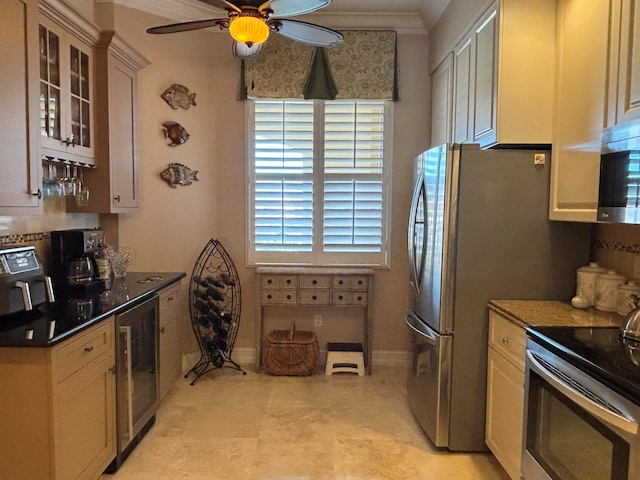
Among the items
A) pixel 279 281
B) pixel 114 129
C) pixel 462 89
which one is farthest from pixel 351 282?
pixel 114 129

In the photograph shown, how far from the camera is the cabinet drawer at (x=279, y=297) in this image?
3.97 metres

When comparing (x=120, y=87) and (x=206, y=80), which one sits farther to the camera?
(x=206, y=80)

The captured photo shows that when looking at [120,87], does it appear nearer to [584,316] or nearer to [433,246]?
[433,246]

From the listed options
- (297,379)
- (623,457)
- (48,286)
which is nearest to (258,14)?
(48,286)

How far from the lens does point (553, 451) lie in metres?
1.81

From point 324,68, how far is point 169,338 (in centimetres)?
253

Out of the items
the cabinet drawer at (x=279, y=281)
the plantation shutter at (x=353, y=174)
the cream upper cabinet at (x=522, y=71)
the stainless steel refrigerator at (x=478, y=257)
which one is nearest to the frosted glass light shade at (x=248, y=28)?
the stainless steel refrigerator at (x=478, y=257)

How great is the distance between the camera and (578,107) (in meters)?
2.25

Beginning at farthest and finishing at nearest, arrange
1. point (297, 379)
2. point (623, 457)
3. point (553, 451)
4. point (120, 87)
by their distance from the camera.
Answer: point (297, 379) → point (120, 87) → point (553, 451) → point (623, 457)

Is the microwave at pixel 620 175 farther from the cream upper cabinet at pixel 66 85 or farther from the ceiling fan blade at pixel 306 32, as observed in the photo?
the cream upper cabinet at pixel 66 85

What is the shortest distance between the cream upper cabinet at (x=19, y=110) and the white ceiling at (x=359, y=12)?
4.95 ft

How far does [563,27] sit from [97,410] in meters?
3.04

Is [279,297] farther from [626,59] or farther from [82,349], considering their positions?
[626,59]

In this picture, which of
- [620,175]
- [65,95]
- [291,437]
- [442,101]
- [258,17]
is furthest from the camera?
[442,101]
